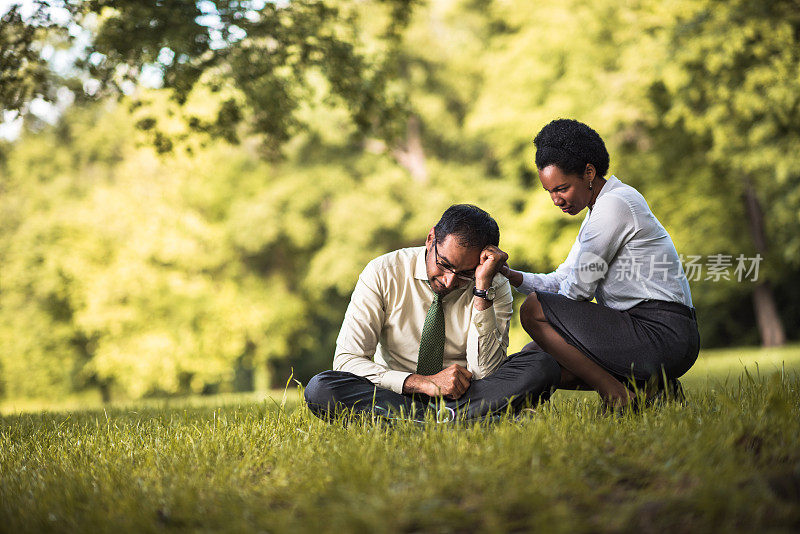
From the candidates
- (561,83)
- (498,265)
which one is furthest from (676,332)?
(561,83)

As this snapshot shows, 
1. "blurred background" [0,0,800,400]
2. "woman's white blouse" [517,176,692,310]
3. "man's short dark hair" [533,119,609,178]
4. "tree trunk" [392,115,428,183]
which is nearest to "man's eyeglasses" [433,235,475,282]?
"woman's white blouse" [517,176,692,310]

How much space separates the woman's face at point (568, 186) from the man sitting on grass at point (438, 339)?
50 cm

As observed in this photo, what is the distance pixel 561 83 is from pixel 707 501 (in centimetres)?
1839

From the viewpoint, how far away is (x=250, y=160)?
84.4 feet

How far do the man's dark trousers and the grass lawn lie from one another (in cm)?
17

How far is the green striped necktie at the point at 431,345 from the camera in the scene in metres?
4.35

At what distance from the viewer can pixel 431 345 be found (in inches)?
171

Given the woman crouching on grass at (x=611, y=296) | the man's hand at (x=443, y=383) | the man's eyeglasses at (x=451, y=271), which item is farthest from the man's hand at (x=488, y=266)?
the man's hand at (x=443, y=383)

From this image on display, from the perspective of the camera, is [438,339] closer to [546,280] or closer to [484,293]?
[484,293]

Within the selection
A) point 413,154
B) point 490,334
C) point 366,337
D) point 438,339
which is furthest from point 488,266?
point 413,154

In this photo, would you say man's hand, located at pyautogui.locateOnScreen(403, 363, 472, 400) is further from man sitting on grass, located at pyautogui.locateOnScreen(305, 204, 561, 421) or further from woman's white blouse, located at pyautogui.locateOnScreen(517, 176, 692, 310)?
woman's white blouse, located at pyautogui.locateOnScreen(517, 176, 692, 310)

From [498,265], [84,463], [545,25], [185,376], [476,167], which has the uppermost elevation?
[545,25]

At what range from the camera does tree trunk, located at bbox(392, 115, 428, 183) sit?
2403cm

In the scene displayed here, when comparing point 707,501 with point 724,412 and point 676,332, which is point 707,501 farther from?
point 676,332
